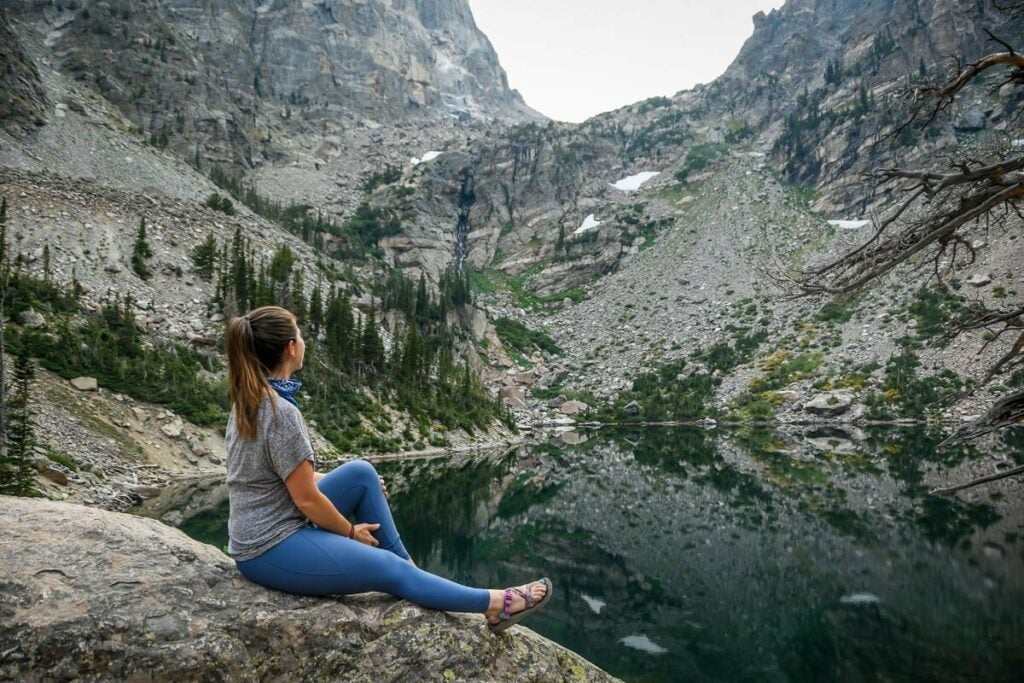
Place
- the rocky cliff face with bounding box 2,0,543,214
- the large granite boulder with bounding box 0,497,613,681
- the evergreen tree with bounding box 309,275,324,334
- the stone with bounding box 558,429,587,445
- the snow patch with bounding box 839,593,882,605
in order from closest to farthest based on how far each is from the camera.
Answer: the large granite boulder with bounding box 0,497,613,681 → the snow patch with bounding box 839,593,882,605 → the stone with bounding box 558,429,587,445 → the evergreen tree with bounding box 309,275,324,334 → the rocky cliff face with bounding box 2,0,543,214

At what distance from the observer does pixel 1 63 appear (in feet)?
179

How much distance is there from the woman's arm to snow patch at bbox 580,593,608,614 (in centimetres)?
980

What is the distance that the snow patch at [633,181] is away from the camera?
14412 centimetres

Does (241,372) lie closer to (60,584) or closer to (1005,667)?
(60,584)

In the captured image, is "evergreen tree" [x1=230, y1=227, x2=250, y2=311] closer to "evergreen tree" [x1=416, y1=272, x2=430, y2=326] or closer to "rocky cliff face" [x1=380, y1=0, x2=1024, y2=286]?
"evergreen tree" [x1=416, y1=272, x2=430, y2=326]

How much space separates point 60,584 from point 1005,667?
1142cm

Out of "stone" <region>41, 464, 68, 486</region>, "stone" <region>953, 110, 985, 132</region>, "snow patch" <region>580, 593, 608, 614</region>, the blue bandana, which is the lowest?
"snow patch" <region>580, 593, 608, 614</region>

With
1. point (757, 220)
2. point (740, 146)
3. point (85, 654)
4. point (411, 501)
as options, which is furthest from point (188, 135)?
point (740, 146)

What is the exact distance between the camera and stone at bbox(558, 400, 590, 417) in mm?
77625

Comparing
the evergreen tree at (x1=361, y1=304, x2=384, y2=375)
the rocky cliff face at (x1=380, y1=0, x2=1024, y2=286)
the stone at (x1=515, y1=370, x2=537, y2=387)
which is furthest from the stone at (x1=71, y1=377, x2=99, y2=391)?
the rocky cliff face at (x1=380, y1=0, x2=1024, y2=286)

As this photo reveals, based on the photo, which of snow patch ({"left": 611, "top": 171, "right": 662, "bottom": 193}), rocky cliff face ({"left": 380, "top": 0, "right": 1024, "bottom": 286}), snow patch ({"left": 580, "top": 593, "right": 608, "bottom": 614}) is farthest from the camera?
snow patch ({"left": 611, "top": 171, "right": 662, "bottom": 193})

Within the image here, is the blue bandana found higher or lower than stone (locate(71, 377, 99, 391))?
lower

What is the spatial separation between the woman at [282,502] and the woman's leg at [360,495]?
0.14 metres

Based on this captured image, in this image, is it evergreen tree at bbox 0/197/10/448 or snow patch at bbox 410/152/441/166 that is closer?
evergreen tree at bbox 0/197/10/448
